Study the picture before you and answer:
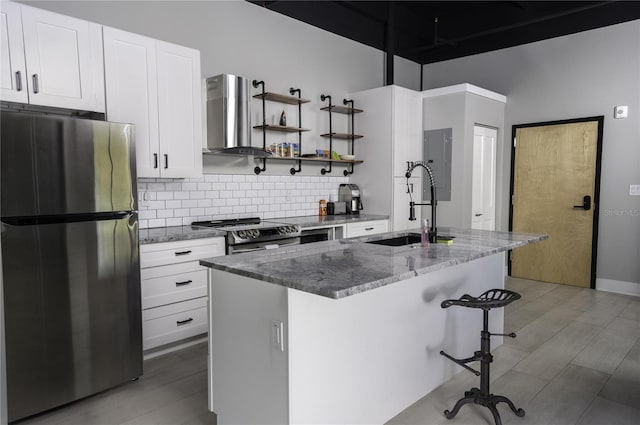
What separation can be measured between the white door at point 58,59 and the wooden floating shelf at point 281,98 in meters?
1.67

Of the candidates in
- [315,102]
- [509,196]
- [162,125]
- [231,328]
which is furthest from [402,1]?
[231,328]

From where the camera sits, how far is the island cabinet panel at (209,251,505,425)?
179 cm

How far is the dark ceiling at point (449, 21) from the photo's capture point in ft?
16.0

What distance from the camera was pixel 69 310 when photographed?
2416 millimetres

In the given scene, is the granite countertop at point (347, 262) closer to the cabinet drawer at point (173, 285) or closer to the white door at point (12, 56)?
the cabinet drawer at point (173, 285)

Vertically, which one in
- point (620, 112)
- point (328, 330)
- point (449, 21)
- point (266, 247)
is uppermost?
point (449, 21)

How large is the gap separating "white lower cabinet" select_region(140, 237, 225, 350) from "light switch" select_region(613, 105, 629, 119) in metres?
4.58

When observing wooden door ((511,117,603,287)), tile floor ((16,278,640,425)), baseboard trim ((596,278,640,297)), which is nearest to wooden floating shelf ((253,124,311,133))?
tile floor ((16,278,640,425))

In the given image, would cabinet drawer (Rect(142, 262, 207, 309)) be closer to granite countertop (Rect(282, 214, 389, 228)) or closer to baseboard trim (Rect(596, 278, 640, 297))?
granite countertop (Rect(282, 214, 389, 228))

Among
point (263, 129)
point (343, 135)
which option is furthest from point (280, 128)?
point (343, 135)

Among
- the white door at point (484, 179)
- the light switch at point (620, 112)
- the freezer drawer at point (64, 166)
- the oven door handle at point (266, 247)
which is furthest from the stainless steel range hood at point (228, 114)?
the light switch at point (620, 112)

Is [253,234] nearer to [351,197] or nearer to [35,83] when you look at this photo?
[35,83]

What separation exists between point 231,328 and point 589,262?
188 inches

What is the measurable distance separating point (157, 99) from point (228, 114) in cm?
69
